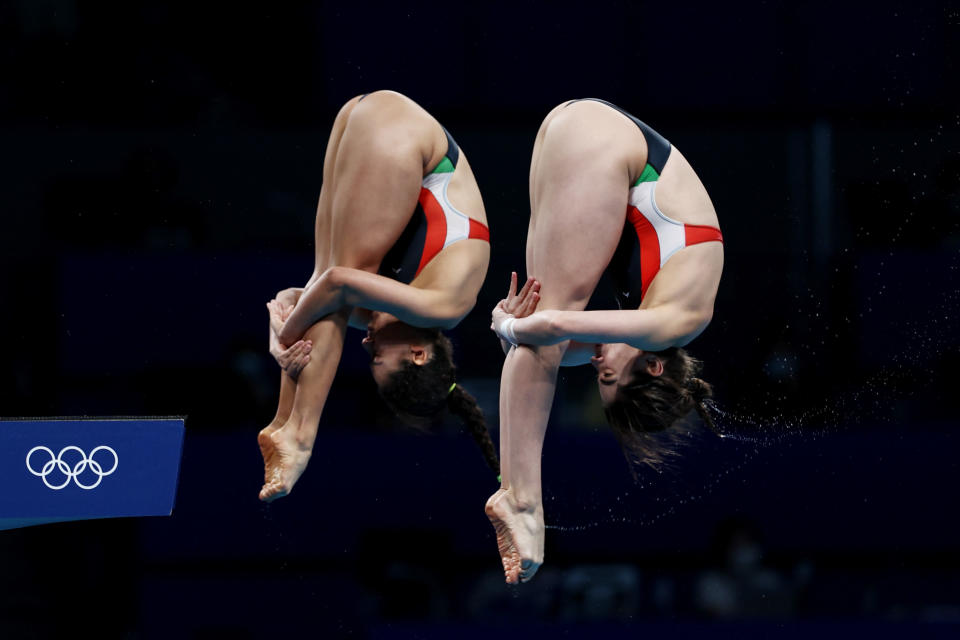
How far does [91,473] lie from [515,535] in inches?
55.0

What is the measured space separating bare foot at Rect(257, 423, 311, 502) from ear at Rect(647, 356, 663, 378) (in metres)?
1.18

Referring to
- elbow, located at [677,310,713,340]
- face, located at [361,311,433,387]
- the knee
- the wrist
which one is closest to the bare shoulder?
elbow, located at [677,310,713,340]

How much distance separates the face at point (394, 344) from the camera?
13.6ft

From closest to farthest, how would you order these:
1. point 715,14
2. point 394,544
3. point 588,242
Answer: point 588,242
point 715,14
point 394,544

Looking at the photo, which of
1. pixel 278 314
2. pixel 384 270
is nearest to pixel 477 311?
pixel 384 270

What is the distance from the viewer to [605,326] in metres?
3.72

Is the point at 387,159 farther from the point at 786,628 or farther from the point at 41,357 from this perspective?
the point at 786,628

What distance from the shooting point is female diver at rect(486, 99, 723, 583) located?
378cm

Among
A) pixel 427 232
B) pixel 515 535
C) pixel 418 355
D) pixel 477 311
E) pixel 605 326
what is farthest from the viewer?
pixel 477 311

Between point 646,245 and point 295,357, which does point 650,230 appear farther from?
point 295,357

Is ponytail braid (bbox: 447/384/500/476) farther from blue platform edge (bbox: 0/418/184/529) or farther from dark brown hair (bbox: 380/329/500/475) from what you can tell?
blue platform edge (bbox: 0/418/184/529)

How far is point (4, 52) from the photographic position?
189 inches

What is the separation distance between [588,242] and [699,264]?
35cm

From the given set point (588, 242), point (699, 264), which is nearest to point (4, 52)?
point (588, 242)
